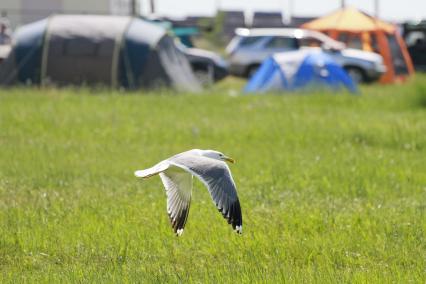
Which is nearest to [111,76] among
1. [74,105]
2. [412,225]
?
[74,105]

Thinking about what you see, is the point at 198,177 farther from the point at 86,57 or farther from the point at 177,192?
the point at 86,57

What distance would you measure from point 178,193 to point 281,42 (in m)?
25.6

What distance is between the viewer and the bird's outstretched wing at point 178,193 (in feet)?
25.6

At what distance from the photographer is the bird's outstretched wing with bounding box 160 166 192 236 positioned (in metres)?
7.80

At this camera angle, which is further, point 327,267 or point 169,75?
point 169,75

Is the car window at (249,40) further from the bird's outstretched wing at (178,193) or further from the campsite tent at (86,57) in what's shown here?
the bird's outstretched wing at (178,193)

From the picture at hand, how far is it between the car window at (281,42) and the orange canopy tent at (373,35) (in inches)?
76.8

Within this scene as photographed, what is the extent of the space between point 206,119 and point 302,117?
1.55 meters

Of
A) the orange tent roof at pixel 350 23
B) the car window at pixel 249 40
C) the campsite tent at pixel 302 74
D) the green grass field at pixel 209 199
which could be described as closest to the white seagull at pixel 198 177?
the green grass field at pixel 209 199

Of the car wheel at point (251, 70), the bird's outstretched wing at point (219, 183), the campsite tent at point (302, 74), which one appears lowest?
the car wheel at point (251, 70)

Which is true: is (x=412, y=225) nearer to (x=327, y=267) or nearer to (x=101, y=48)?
(x=327, y=267)

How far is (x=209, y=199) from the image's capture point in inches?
412

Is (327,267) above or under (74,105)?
above

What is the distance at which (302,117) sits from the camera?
18.0 m
